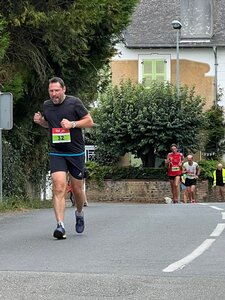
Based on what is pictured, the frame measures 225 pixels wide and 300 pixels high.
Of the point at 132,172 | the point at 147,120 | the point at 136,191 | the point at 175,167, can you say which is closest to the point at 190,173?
the point at 175,167

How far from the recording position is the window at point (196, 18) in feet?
149

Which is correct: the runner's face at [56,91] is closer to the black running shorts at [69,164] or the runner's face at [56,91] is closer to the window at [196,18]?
the black running shorts at [69,164]

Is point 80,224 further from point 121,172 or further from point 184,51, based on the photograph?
point 184,51

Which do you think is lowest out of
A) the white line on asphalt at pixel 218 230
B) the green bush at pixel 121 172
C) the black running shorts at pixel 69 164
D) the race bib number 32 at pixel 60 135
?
the green bush at pixel 121 172

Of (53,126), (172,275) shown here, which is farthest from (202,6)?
(172,275)

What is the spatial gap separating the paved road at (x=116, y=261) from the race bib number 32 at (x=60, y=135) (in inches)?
48.9

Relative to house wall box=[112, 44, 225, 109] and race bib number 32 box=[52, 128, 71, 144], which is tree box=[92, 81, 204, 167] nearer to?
house wall box=[112, 44, 225, 109]

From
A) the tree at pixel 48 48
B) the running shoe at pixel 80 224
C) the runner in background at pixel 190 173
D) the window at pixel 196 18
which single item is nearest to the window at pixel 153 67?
the window at pixel 196 18

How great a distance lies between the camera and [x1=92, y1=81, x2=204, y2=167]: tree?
130ft

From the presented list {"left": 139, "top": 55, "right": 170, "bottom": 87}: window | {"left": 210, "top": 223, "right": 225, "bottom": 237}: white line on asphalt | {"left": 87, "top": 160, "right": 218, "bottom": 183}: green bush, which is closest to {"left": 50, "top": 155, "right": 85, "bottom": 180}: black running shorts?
{"left": 210, "top": 223, "right": 225, "bottom": 237}: white line on asphalt

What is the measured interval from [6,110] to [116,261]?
971cm

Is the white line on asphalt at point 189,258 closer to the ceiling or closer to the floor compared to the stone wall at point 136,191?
closer to the ceiling

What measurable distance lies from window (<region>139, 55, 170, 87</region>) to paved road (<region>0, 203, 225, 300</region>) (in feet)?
107

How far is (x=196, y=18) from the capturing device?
4591 centimetres
